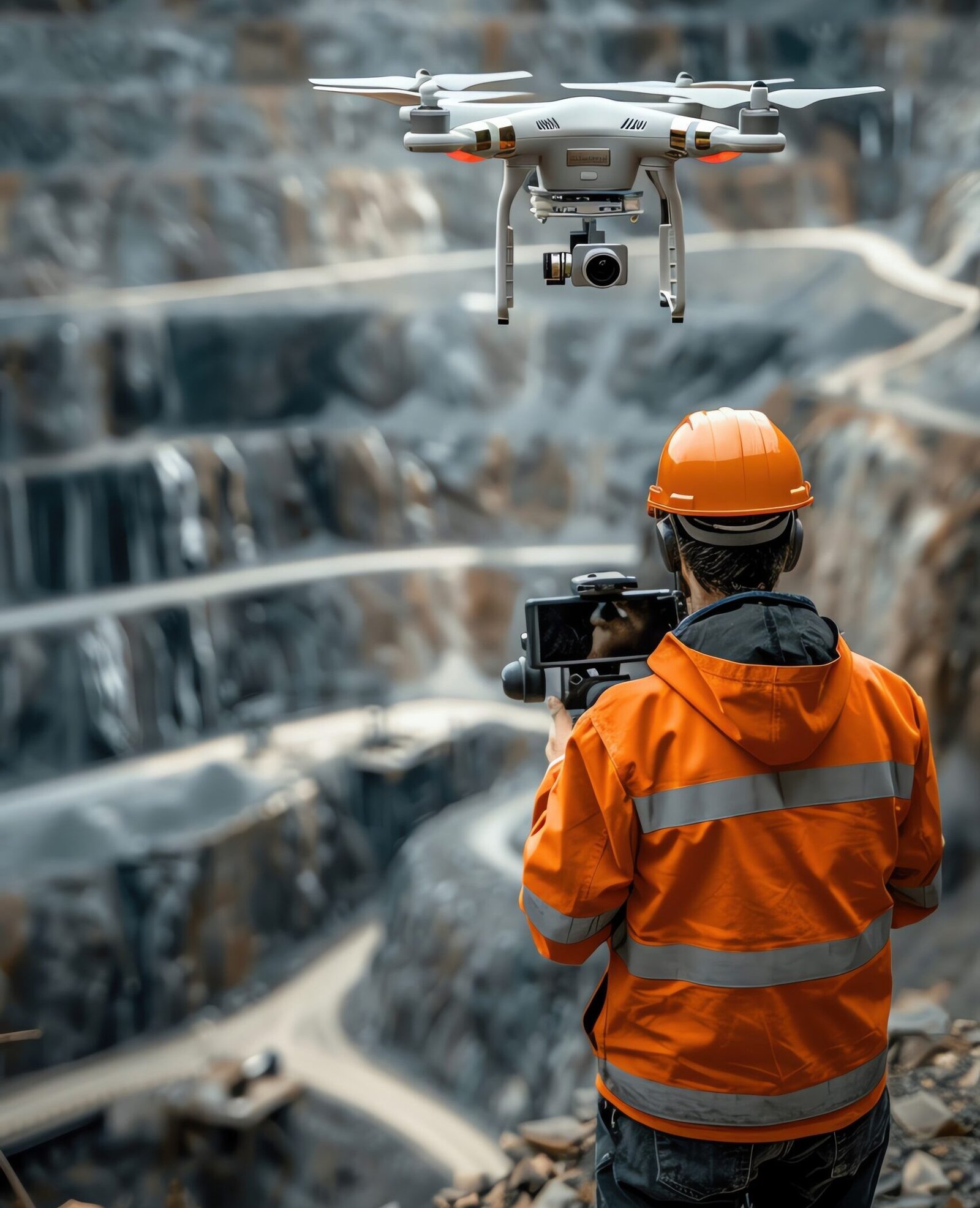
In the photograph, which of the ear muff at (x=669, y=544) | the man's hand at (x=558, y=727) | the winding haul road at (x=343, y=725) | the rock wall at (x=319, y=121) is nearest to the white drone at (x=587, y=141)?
the ear muff at (x=669, y=544)

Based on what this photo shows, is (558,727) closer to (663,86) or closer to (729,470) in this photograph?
(729,470)

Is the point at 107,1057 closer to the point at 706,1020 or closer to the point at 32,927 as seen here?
the point at 32,927

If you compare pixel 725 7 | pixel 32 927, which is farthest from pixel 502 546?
pixel 725 7

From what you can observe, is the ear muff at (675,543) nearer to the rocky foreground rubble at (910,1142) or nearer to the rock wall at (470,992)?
the rocky foreground rubble at (910,1142)

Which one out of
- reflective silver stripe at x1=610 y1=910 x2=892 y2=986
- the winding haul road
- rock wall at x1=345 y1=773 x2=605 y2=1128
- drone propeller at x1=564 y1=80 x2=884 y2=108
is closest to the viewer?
reflective silver stripe at x1=610 y1=910 x2=892 y2=986

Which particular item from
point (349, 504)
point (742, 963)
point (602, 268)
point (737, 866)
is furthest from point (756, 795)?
point (349, 504)

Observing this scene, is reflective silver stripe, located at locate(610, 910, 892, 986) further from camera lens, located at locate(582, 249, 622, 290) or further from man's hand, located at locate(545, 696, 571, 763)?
camera lens, located at locate(582, 249, 622, 290)

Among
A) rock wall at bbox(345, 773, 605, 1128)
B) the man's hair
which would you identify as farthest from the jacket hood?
rock wall at bbox(345, 773, 605, 1128)
